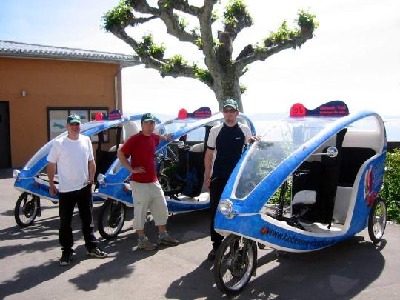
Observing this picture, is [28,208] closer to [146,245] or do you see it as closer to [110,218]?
[110,218]

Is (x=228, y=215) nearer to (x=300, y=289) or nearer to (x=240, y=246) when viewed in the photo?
(x=240, y=246)

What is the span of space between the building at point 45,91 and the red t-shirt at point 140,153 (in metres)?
11.6

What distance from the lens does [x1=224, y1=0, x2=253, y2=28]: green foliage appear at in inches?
537

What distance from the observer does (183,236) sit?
7.03 metres

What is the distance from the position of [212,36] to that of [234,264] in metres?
9.12

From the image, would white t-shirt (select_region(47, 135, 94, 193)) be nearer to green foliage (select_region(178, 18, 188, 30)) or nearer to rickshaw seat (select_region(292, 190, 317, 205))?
rickshaw seat (select_region(292, 190, 317, 205))

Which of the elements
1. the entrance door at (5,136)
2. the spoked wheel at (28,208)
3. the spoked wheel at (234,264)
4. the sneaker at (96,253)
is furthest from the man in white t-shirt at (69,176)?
the entrance door at (5,136)

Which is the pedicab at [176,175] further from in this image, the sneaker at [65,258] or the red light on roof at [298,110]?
the red light on roof at [298,110]

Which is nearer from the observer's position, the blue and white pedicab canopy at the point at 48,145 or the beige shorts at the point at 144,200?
the beige shorts at the point at 144,200

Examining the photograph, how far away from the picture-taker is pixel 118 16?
44.5ft

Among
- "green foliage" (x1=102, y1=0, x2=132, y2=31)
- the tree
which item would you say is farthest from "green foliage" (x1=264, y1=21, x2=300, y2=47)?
"green foliage" (x1=102, y1=0, x2=132, y2=31)

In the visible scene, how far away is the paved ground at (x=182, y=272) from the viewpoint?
478 centimetres

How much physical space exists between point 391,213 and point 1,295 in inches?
234

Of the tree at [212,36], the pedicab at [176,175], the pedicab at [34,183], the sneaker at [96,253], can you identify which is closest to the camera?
the sneaker at [96,253]
